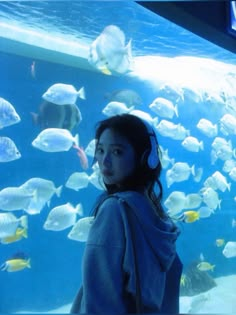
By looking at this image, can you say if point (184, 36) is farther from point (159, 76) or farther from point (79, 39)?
point (159, 76)

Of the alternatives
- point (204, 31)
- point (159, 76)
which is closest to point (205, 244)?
point (159, 76)

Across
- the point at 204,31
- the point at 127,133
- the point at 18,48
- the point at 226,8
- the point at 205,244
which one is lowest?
the point at 205,244

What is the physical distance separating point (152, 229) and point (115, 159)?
0.30 m

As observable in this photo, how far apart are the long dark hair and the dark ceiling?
251 centimetres

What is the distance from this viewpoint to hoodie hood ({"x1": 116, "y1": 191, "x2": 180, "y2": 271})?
128 centimetres

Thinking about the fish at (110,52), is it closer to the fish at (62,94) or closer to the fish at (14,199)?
the fish at (62,94)

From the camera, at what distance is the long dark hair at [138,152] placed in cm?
145

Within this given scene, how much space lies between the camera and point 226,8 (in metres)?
4.34

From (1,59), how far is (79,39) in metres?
2.06

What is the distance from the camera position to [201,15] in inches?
163

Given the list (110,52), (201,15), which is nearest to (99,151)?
(201,15)

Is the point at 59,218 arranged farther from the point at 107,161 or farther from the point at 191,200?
the point at 107,161

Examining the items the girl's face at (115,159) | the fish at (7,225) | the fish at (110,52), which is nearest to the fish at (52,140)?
the fish at (7,225)

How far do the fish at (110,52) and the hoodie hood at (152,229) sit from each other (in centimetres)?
404
